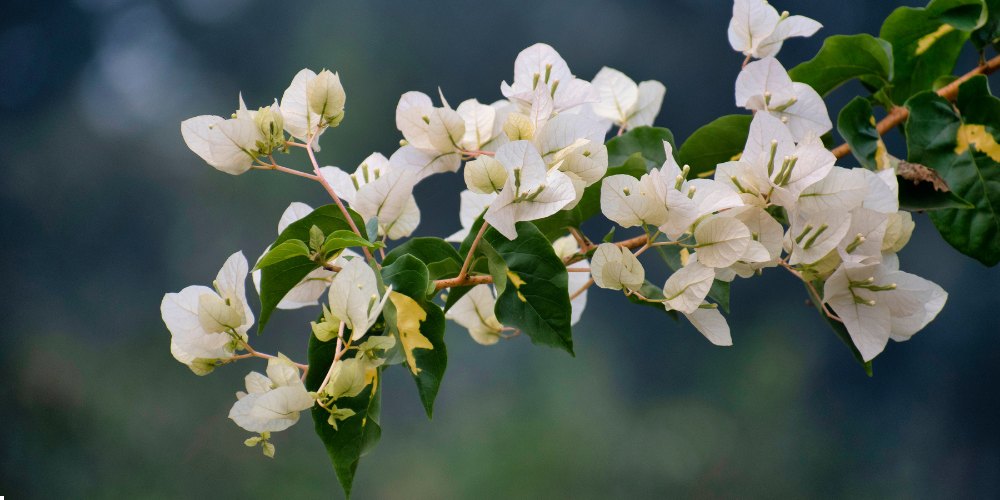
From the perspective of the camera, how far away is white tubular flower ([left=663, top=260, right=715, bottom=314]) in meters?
0.50

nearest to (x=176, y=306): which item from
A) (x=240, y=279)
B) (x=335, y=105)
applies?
(x=240, y=279)

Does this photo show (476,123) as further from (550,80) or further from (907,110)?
(907,110)

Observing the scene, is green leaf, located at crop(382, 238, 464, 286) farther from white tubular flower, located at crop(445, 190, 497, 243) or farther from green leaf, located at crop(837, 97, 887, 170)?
green leaf, located at crop(837, 97, 887, 170)

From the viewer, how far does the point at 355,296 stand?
0.45 m

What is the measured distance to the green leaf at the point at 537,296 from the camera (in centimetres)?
51

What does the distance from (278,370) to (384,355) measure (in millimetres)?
64

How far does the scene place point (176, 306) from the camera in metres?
0.50

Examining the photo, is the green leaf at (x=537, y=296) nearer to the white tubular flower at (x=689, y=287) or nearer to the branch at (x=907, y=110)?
the white tubular flower at (x=689, y=287)

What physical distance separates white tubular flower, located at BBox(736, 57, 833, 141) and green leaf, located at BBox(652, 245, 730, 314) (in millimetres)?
119

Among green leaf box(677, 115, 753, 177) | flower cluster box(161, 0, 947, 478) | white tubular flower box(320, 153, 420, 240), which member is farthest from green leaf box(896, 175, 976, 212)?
white tubular flower box(320, 153, 420, 240)

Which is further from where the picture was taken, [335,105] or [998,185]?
[998,185]

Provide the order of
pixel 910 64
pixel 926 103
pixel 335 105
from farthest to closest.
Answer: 1. pixel 910 64
2. pixel 926 103
3. pixel 335 105

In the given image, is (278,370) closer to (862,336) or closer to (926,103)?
(862,336)

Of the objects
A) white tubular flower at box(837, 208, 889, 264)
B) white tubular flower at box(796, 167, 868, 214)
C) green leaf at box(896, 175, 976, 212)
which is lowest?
green leaf at box(896, 175, 976, 212)
